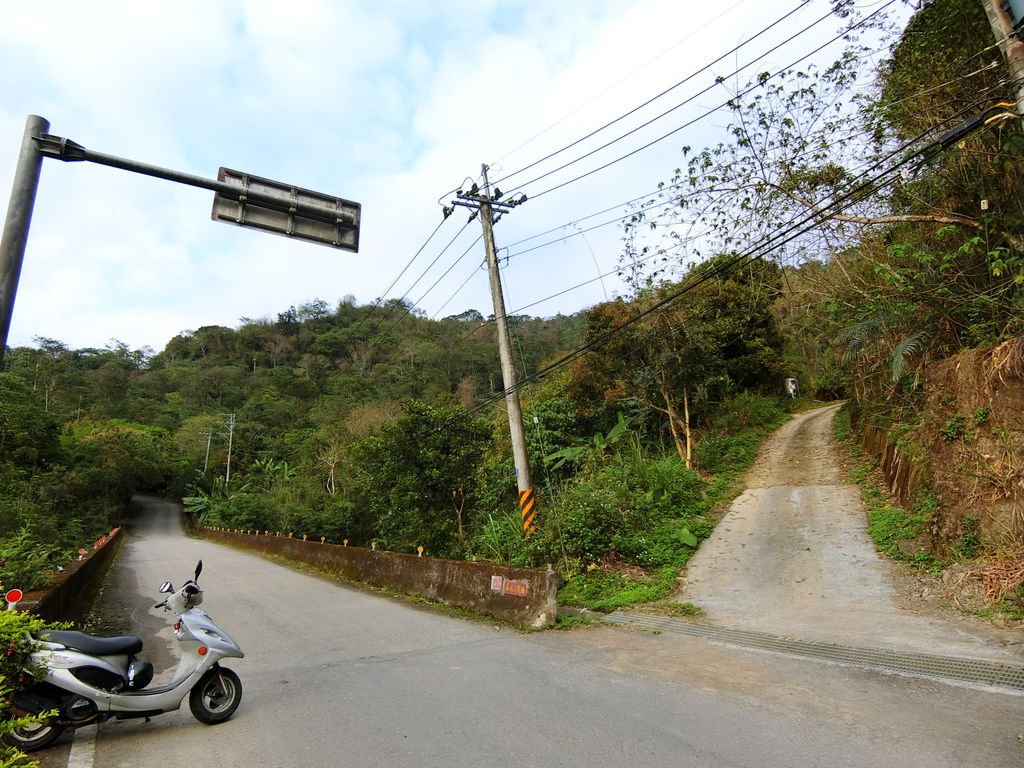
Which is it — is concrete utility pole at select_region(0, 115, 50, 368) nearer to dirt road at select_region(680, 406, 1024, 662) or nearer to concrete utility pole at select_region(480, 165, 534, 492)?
concrete utility pole at select_region(480, 165, 534, 492)

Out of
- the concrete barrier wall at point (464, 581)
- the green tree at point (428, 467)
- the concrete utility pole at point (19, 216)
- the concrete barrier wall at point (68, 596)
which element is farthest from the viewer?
the green tree at point (428, 467)

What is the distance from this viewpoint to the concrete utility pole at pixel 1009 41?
6.21 meters

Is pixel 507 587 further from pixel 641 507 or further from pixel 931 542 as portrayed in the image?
pixel 931 542

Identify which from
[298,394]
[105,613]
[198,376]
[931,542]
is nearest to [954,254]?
[931,542]

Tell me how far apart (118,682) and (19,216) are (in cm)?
430

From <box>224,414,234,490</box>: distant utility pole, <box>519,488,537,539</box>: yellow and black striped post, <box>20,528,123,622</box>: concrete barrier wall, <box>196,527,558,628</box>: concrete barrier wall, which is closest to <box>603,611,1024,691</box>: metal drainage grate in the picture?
<box>196,527,558,628</box>: concrete barrier wall

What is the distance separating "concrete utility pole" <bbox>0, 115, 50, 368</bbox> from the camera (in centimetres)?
523

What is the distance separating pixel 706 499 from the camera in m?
14.2

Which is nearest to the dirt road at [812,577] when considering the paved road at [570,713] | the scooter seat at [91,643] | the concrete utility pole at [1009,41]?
the paved road at [570,713]

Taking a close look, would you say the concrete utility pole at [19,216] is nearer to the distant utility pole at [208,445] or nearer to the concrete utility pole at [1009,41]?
the concrete utility pole at [1009,41]

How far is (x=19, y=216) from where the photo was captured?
5.40m

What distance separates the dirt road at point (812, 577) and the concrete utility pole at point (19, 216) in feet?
28.7

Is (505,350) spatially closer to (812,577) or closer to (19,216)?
(812,577)

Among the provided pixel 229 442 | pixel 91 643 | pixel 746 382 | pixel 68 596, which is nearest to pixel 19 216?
pixel 91 643
